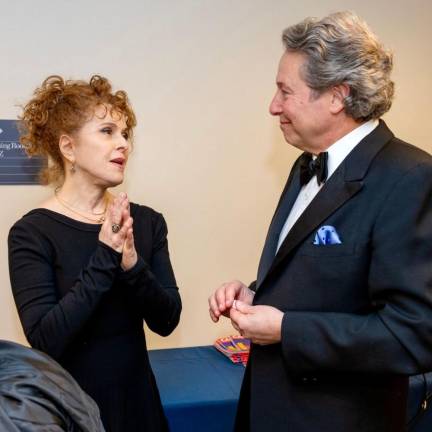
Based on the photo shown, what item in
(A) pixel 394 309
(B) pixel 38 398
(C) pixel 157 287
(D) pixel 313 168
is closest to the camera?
(B) pixel 38 398

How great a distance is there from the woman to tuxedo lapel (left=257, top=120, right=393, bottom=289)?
45 cm

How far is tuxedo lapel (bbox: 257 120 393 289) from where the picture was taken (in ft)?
4.13

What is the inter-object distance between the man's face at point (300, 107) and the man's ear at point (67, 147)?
640 mm

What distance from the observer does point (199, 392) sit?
Answer: 6.88ft

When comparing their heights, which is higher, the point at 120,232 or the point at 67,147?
the point at 67,147

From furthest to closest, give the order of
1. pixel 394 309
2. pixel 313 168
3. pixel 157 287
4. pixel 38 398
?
pixel 157 287 < pixel 313 168 < pixel 394 309 < pixel 38 398

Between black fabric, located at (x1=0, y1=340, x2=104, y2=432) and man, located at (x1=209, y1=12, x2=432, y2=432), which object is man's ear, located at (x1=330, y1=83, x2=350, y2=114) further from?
black fabric, located at (x1=0, y1=340, x2=104, y2=432)

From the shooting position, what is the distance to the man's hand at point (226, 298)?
1.46 metres

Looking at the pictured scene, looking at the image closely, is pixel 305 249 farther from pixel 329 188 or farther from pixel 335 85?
pixel 335 85

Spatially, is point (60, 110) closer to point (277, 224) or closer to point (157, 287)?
point (157, 287)

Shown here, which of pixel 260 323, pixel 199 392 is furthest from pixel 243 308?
pixel 199 392

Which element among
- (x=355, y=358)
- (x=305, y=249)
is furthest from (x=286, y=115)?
(x=355, y=358)

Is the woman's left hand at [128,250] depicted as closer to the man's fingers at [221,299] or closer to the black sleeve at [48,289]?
the black sleeve at [48,289]

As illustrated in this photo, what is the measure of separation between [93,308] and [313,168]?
0.68m
